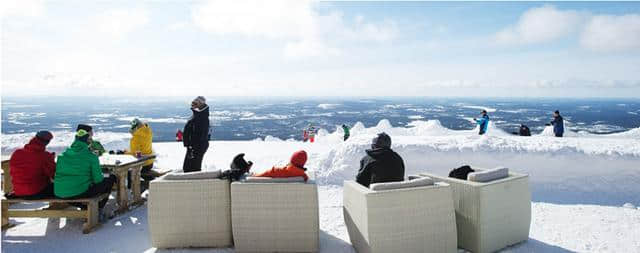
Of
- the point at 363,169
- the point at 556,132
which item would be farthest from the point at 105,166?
the point at 556,132

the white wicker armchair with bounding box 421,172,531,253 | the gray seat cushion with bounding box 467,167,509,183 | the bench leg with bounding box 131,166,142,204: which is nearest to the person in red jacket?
the bench leg with bounding box 131,166,142,204

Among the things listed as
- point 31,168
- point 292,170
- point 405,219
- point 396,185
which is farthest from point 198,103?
point 405,219

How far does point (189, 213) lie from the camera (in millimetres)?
4207

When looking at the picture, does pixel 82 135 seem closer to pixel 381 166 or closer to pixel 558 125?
pixel 381 166

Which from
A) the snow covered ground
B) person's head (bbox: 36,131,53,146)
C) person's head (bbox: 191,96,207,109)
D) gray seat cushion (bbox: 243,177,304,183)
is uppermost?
person's head (bbox: 191,96,207,109)

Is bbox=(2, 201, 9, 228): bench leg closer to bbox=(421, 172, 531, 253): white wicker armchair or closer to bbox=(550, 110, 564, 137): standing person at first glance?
bbox=(421, 172, 531, 253): white wicker armchair

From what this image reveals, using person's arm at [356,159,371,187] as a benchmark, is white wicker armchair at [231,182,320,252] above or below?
below

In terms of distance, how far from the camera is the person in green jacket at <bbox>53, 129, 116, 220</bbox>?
191 inches

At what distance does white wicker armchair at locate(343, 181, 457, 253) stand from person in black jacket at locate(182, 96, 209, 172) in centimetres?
Result: 324

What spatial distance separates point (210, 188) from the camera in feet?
13.7

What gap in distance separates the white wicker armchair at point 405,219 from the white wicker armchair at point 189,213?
143cm

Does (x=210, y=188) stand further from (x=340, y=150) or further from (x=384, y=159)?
(x=340, y=150)

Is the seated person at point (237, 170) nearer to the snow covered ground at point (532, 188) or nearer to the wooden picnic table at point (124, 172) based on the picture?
the snow covered ground at point (532, 188)

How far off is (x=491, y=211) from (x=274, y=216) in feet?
7.50
